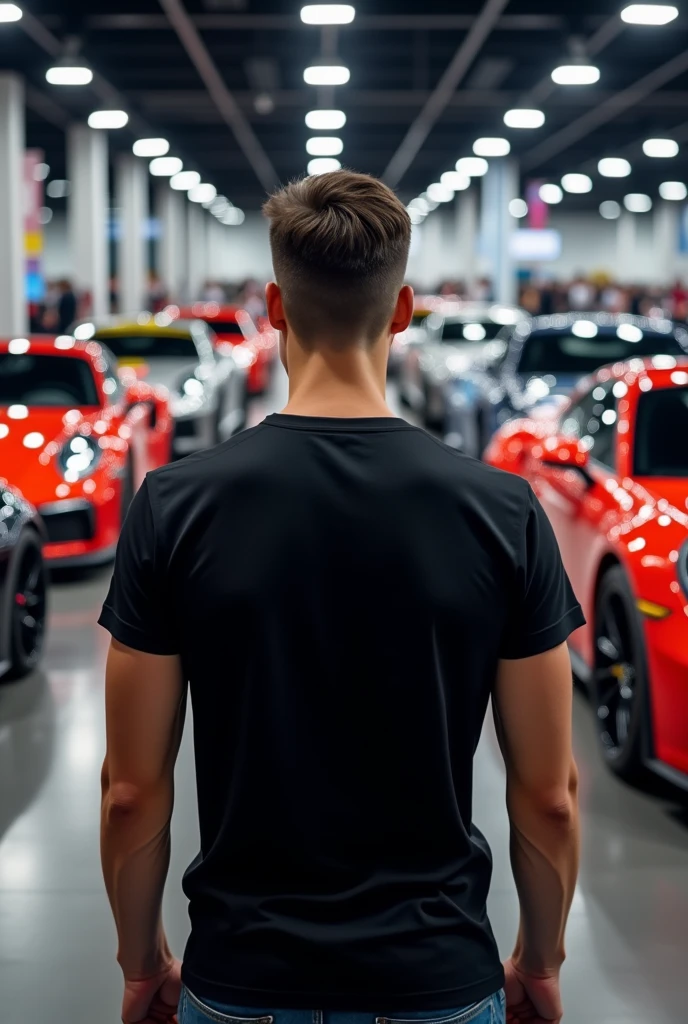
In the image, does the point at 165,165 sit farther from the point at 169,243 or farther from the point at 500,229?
the point at 500,229

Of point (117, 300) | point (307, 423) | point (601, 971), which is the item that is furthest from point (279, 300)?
point (117, 300)

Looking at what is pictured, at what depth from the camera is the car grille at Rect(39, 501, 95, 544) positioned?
26.8 ft

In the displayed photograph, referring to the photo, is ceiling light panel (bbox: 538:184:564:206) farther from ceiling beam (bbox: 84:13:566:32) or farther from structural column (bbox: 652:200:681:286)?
ceiling beam (bbox: 84:13:566:32)

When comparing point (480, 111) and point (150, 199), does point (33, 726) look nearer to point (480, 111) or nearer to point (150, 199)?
point (480, 111)

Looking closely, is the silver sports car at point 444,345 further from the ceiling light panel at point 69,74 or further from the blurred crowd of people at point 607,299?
the blurred crowd of people at point 607,299

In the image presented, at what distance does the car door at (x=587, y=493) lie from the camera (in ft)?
17.5

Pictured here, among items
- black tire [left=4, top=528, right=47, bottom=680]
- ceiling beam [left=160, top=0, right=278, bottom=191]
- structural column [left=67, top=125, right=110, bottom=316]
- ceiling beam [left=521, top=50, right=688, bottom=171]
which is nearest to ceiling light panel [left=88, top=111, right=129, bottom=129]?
ceiling beam [left=160, top=0, right=278, bottom=191]

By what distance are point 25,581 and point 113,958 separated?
294 cm

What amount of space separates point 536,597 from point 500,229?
93.7 feet

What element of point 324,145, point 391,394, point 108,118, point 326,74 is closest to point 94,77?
point 108,118

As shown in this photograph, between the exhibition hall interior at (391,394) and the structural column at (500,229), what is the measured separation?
0.07m

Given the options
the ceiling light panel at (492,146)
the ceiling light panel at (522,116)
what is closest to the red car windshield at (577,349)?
the ceiling light panel at (522,116)

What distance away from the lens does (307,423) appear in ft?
5.22

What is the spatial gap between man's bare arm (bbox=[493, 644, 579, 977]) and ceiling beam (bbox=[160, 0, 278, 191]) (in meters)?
6.61
